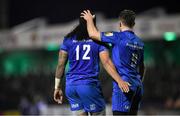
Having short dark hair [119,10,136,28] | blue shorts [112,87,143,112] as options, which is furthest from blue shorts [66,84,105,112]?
short dark hair [119,10,136,28]

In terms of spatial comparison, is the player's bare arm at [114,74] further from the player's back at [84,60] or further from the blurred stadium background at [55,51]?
the blurred stadium background at [55,51]

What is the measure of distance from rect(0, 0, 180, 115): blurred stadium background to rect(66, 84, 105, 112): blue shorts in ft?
18.0

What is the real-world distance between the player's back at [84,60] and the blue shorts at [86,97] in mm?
84

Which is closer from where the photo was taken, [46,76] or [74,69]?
[74,69]

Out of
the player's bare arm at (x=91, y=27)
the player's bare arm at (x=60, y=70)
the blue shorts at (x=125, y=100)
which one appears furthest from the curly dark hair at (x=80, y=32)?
the blue shorts at (x=125, y=100)

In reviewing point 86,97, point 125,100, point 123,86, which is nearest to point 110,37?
point 123,86

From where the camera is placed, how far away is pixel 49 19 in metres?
33.5

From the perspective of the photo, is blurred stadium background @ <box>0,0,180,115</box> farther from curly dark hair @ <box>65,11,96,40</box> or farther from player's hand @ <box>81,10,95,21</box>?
player's hand @ <box>81,10,95,21</box>

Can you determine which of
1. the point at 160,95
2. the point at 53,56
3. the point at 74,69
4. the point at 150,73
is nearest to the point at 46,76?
the point at 53,56

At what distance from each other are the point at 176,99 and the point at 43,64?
13.0 meters

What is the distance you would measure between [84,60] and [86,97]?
0.51 metres

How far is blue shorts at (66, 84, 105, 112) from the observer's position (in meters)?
8.39

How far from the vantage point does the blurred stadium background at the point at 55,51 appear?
18.3 metres

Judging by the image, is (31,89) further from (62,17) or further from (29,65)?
(62,17)
